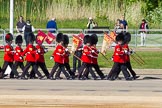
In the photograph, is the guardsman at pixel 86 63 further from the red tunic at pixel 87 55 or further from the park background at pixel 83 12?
the park background at pixel 83 12

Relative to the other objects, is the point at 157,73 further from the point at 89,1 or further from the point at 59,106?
the point at 89,1

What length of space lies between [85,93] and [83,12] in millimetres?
29914

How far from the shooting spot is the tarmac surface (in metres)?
17.3

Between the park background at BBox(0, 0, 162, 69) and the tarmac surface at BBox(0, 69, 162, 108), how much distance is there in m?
17.3

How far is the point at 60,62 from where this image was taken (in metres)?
27.4

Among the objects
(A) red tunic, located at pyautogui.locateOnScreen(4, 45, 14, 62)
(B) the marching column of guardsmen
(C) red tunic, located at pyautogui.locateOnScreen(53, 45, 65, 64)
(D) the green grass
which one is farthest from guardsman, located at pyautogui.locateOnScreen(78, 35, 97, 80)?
(D) the green grass

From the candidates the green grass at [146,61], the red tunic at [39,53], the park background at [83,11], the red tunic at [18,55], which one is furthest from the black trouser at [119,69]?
the park background at [83,11]

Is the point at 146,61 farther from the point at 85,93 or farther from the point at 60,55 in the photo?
the point at 85,93

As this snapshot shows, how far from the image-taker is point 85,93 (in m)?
21.5

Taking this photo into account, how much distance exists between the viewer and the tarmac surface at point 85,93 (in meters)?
17.3

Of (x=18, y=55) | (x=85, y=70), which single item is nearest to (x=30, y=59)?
(x=18, y=55)

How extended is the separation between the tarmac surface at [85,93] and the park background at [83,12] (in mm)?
17299

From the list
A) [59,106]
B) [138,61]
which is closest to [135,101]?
[59,106]

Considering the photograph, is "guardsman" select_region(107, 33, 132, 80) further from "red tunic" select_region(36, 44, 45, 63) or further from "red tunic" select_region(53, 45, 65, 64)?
"red tunic" select_region(36, 44, 45, 63)
